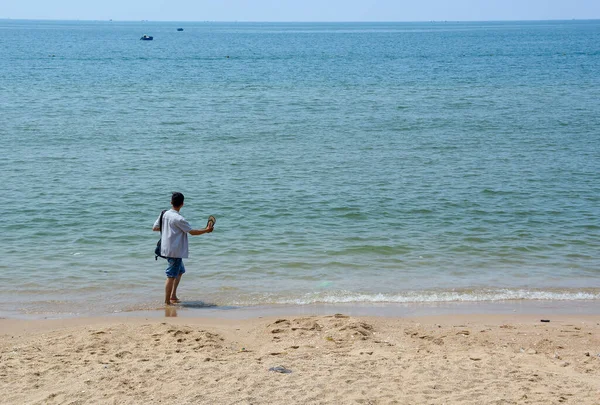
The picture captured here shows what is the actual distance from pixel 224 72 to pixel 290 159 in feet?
112

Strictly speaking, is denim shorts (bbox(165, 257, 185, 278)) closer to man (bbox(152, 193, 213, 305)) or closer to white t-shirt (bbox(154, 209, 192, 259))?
man (bbox(152, 193, 213, 305))

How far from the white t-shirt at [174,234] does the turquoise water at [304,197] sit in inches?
39.3

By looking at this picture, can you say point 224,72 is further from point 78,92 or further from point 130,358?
point 130,358

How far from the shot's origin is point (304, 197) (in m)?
16.4

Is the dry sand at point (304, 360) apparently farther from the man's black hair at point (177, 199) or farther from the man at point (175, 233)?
the man's black hair at point (177, 199)

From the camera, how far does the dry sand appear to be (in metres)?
6.35

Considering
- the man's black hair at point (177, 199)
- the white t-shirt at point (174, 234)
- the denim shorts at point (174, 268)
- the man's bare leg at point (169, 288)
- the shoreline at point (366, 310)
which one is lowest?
the shoreline at point (366, 310)

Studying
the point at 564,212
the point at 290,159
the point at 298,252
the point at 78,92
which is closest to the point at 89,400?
the point at 298,252

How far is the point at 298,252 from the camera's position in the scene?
41.7 feet

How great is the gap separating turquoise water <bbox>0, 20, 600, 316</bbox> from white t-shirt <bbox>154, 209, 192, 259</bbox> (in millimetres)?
998

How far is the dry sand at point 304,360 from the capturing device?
20.8 ft

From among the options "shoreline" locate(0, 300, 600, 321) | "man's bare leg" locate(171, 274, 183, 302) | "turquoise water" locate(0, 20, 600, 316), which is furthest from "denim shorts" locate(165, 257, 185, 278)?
"turquoise water" locate(0, 20, 600, 316)

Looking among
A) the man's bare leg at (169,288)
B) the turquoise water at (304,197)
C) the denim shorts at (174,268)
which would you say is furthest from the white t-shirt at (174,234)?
the turquoise water at (304,197)

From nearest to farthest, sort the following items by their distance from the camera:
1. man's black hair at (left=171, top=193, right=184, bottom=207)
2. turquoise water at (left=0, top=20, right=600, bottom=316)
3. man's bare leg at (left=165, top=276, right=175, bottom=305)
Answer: man's black hair at (left=171, top=193, right=184, bottom=207)
man's bare leg at (left=165, top=276, right=175, bottom=305)
turquoise water at (left=0, top=20, right=600, bottom=316)
